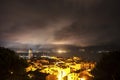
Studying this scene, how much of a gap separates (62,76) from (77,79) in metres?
4.99

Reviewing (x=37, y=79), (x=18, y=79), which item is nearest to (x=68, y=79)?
(x=37, y=79)

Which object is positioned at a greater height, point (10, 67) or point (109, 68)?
point (10, 67)

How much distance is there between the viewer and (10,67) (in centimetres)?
2023

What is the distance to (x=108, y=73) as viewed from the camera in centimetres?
1927

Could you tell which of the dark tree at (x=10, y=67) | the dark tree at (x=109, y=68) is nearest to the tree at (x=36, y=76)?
the dark tree at (x=10, y=67)

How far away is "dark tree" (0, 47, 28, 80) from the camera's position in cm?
1927

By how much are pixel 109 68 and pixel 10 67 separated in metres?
8.89

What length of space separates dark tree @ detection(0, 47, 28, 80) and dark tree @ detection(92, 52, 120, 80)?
7240 mm

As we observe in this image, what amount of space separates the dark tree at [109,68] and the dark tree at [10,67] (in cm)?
724

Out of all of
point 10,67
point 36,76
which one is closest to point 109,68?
point 10,67

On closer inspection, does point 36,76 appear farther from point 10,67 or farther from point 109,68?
point 109,68

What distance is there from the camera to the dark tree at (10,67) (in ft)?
63.2

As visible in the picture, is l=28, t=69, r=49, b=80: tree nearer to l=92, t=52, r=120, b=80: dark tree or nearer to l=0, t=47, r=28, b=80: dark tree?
l=0, t=47, r=28, b=80: dark tree

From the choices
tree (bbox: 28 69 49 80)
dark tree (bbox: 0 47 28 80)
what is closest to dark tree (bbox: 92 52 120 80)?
dark tree (bbox: 0 47 28 80)
